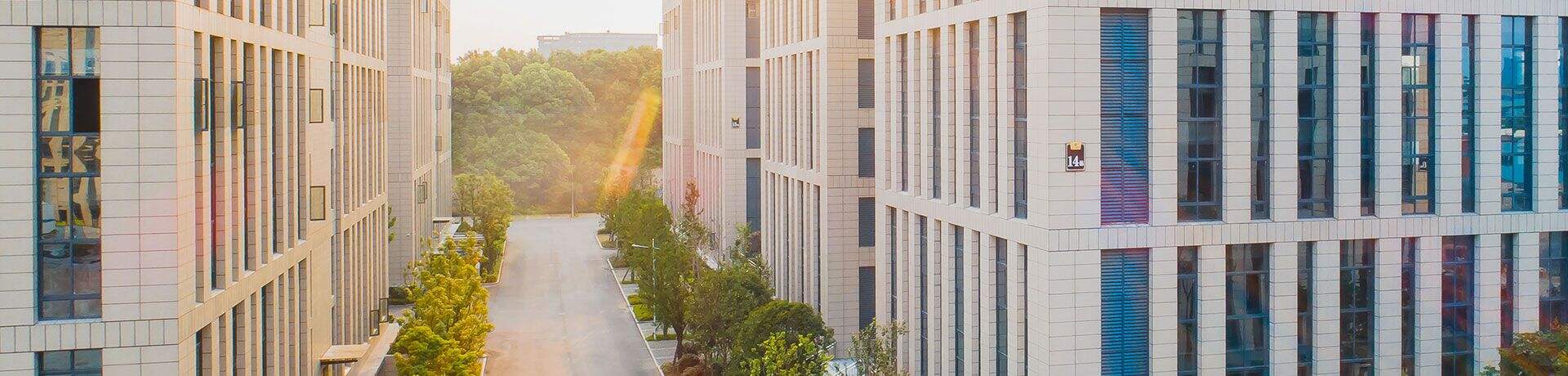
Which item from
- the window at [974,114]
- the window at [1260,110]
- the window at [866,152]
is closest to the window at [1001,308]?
the window at [974,114]

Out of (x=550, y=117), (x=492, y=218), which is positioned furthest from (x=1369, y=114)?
(x=550, y=117)

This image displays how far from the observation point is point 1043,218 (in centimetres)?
2359

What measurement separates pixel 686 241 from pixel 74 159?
31.3 meters

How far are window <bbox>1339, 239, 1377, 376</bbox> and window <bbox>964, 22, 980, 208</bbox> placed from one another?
22.3 ft

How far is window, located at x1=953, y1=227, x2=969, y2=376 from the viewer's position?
2838cm

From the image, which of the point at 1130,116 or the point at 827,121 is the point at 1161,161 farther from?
the point at 827,121

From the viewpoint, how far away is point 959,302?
28.8 metres

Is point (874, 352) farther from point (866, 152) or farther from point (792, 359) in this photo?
point (866, 152)

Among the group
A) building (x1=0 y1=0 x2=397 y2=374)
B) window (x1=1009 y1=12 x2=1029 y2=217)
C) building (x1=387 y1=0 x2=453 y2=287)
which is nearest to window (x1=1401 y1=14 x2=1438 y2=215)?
window (x1=1009 y1=12 x2=1029 y2=217)

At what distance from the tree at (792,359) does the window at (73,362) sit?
40.1 feet

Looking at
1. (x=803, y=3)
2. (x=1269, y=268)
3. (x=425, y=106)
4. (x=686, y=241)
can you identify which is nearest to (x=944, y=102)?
(x=1269, y=268)

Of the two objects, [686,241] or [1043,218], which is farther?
[686,241]

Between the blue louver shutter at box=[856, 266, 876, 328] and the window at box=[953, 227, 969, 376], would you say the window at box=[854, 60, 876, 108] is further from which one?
the window at box=[953, 227, 969, 376]

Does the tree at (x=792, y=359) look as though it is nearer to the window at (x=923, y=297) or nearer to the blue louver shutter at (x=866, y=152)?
the window at (x=923, y=297)
